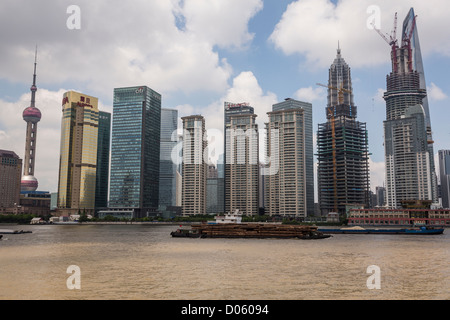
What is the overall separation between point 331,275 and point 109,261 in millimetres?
35930

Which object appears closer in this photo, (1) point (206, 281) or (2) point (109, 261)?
(1) point (206, 281)

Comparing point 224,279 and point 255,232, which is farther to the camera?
point 255,232

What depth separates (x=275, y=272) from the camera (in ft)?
173

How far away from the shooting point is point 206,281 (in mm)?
45844

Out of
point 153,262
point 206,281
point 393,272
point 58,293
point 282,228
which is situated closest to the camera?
point 58,293

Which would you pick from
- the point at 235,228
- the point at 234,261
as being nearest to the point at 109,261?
the point at 234,261

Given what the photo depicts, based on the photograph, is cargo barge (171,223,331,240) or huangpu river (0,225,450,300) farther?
cargo barge (171,223,331,240)

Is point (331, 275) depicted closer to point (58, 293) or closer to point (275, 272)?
point (275, 272)

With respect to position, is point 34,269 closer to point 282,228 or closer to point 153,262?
point 153,262

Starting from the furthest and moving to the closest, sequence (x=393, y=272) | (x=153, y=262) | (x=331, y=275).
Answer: (x=153, y=262)
(x=393, y=272)
(x=331, y=275)

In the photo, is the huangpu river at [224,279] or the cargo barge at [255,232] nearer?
the huangpu river at [224,279]

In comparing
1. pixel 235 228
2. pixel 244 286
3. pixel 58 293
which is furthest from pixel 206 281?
pixel 235 228
